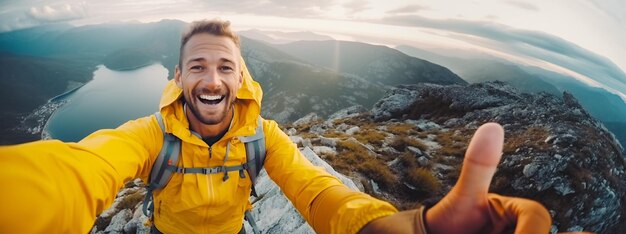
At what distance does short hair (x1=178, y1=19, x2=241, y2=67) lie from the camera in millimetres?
3379

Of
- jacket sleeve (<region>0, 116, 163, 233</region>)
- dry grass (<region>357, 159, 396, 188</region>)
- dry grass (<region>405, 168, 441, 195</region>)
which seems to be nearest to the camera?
jacket sleeve (<region>0, 116, 163, 233</region>)

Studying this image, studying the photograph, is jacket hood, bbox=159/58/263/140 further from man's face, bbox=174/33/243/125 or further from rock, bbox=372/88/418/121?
rock, bbox=372/88/418/121

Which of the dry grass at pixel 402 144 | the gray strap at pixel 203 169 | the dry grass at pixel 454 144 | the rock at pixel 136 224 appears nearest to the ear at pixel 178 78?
the gray strap at pixel 203 169

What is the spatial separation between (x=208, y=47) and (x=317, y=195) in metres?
1.99

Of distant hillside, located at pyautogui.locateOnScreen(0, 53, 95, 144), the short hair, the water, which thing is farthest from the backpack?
the water

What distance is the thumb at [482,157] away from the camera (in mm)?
1392

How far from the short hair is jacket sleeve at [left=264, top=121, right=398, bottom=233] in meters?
1.16

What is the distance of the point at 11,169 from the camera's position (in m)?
1.33

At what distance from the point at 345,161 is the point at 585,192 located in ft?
35.6

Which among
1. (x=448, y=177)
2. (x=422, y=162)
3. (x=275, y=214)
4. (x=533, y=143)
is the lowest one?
(x=448, y=177)

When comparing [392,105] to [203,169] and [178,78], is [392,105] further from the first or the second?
[203,169]

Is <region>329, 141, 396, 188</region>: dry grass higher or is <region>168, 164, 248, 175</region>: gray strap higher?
<region>168, 164, 248, 175</region>: gray strap

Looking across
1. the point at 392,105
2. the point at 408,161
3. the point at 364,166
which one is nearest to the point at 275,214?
the point at 364,166

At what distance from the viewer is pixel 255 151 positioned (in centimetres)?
309
